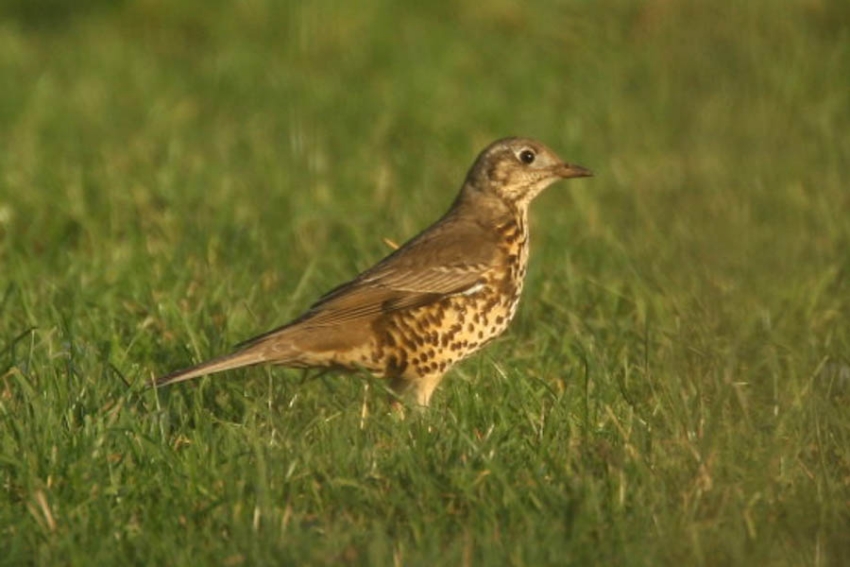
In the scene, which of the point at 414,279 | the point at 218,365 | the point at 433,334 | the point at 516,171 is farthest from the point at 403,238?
the point at 218,365

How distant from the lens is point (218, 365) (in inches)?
262

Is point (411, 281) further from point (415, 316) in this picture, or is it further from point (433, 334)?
point (433, 334)

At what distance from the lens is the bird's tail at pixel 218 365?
21.5 ft

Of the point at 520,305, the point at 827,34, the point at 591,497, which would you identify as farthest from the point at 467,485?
the point at 827,34

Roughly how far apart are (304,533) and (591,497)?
32.4 inches

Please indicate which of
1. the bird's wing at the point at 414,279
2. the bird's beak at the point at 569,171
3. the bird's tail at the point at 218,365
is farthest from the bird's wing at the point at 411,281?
the bird's beak at the point at 569,171

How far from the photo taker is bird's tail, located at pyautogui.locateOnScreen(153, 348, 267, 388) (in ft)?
21.5

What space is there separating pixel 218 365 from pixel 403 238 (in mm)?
3103

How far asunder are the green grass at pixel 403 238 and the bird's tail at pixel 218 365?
0.13 m

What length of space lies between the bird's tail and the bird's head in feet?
5.03

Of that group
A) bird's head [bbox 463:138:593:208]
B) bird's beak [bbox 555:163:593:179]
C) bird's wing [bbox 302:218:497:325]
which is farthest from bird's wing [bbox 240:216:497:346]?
bird's beak [bbox 555:163:593:179]

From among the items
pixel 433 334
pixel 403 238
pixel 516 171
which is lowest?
pixel 403 238

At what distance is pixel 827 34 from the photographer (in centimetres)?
1441

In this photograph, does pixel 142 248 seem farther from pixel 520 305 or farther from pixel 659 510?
pixel 659 510
